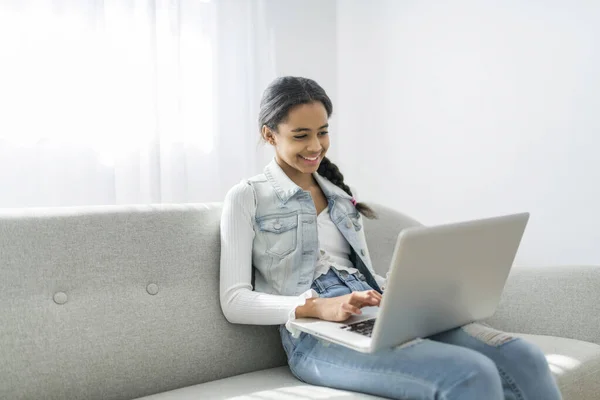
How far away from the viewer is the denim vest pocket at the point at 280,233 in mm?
1609

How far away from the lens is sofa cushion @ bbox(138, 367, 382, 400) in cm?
134

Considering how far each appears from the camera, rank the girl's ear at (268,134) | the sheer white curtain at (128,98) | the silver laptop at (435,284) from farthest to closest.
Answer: the sheer white curtain at (128,98), the girl's ear at (268,134), the silver laptop at (435,284)

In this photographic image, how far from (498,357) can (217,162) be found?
65.3 inches

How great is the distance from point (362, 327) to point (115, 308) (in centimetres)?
56

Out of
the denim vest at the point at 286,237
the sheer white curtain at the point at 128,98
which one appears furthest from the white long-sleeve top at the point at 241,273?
the sheer white curtain at the point at 128,98

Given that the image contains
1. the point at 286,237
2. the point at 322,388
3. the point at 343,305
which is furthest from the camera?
the point at 286,237

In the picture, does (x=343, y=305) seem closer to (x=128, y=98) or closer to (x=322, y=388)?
(x=322, y=388)

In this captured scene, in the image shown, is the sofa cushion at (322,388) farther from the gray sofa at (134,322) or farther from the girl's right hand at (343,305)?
the girl's right hand at (343,305)

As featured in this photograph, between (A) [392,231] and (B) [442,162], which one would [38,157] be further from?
(B) [442,162]

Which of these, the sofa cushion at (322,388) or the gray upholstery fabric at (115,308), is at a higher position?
the gray upholstery fabric at (115,308)

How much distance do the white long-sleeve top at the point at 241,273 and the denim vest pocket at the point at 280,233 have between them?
4 cm

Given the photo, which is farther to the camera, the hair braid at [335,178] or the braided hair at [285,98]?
the hair braid at [335,178]

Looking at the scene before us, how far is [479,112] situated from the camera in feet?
8.91

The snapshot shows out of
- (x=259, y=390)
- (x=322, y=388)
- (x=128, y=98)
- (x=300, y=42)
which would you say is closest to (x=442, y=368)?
(x=322, y=388)
